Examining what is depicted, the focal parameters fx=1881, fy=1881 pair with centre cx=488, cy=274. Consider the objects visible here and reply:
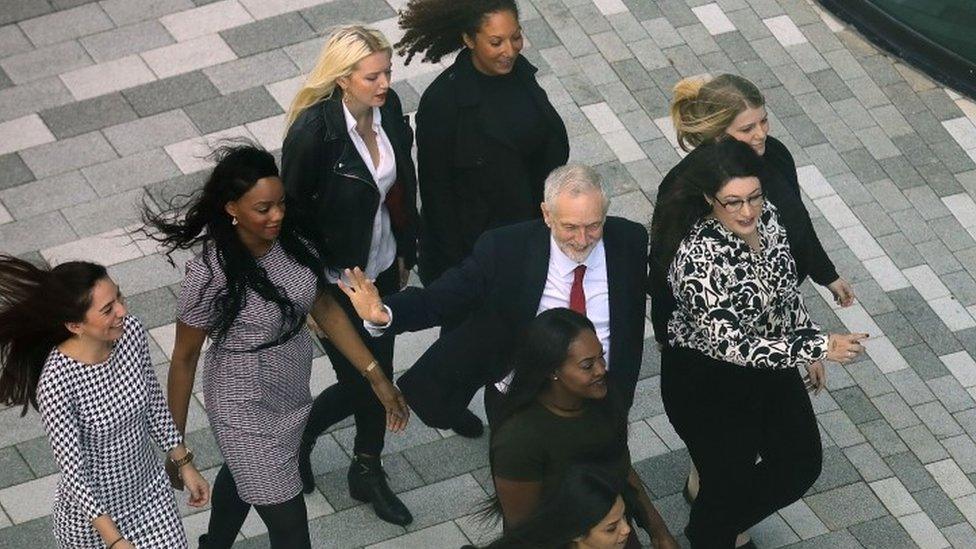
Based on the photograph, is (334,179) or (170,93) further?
(170,93)

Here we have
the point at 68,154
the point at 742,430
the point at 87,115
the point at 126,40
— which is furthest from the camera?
the point at 126,40

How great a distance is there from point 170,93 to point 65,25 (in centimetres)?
96

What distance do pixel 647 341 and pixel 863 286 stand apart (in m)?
1.21

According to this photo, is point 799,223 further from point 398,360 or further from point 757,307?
point 398,360

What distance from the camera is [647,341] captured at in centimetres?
905

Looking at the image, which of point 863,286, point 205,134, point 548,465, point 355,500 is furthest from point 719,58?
point 548,465

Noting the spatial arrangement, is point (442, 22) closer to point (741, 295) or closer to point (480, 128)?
point (480, 128)

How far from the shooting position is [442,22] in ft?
25.9

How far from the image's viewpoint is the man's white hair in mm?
6770

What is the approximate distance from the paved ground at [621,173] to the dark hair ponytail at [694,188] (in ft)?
5.17

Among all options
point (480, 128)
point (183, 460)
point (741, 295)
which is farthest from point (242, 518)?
point (741, 295)

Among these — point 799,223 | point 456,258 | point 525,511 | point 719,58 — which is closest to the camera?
point 525,511

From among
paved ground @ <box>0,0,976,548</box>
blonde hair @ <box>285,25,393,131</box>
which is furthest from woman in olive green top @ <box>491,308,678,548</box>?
paved ground @ <box>0,0,976,548</box>

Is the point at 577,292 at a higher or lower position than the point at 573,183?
lower
